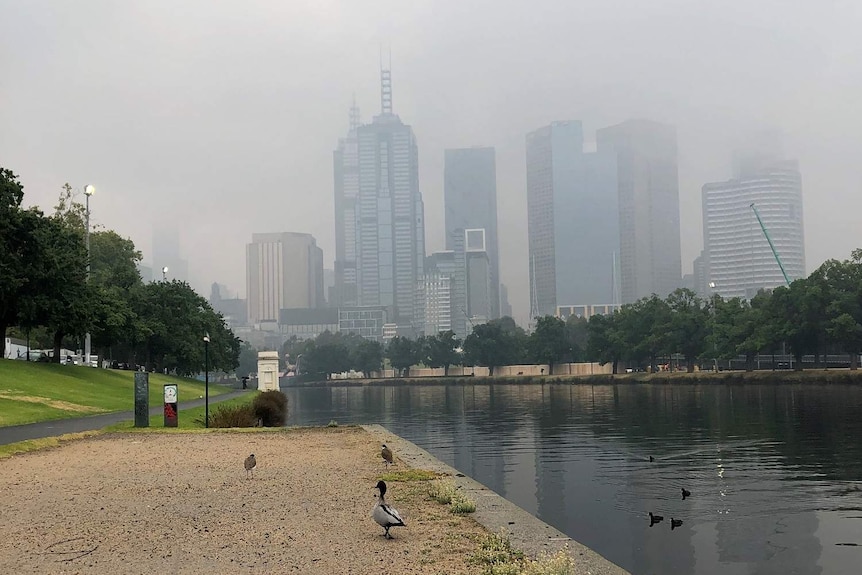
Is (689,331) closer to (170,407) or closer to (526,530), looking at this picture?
(170,407)

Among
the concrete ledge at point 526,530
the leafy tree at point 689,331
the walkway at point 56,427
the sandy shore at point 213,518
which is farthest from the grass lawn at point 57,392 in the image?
the leafy tree at point 689,331

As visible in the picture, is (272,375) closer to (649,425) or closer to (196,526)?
(649,425)

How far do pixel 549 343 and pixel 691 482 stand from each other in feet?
544

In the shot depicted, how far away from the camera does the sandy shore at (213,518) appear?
11789 millimetres

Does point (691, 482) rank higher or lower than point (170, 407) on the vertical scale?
lower

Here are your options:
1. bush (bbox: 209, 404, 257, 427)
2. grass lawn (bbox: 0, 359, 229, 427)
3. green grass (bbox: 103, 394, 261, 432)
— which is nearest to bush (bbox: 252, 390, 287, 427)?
bush (bbox: 209, 404, 257, 427)

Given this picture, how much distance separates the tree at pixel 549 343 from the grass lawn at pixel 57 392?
407ft

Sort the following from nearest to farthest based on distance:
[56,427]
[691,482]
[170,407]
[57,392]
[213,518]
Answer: [213,518], [691,482], [56,427], [170,407], [57,392]

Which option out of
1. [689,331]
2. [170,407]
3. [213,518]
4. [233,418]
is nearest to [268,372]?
[233,418]

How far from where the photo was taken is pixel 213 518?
15.2 m

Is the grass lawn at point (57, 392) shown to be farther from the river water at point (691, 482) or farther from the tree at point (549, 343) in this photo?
the tree at point (549, 343)

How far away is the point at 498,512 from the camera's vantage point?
51.8ft

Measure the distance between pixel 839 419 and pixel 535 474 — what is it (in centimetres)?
2319

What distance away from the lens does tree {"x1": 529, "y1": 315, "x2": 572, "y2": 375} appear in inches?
7367
